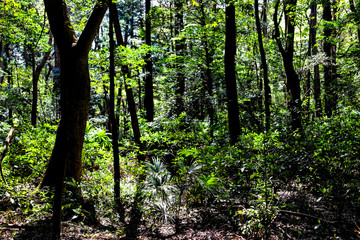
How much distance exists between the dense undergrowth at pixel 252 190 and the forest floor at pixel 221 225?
Answer: 0.02m

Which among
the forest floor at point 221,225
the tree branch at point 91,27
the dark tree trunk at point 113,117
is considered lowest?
the forest floor at point 221,225

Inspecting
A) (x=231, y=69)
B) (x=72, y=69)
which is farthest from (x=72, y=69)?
(x=231, y=69)

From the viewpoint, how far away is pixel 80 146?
5.80 m

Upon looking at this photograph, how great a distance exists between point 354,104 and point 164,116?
7609 mm

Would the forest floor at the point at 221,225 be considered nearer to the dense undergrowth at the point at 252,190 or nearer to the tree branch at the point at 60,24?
the dense undergrowth at the point at 252,190

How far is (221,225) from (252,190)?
1000 millimetres

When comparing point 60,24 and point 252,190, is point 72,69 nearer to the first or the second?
point 60,24

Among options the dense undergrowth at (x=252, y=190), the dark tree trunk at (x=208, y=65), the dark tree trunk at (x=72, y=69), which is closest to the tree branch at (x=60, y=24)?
the dark tree trunk at (x=72, y=69)

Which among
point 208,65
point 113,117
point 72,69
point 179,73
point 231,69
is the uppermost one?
point 208,65

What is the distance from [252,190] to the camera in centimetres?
512

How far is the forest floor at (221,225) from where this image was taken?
3.97 meters

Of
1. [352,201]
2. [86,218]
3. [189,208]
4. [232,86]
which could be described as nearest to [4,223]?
[86,218]

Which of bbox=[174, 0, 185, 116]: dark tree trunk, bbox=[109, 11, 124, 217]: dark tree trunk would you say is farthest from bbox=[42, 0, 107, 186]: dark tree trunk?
bbox=[174, 0, 185, 116]: dark tree trunk

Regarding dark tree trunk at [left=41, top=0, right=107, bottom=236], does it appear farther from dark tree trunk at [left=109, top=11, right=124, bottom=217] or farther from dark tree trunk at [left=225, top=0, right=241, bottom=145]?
dark tree trunk at [left=225, top=0, right=241, bottom=145]
